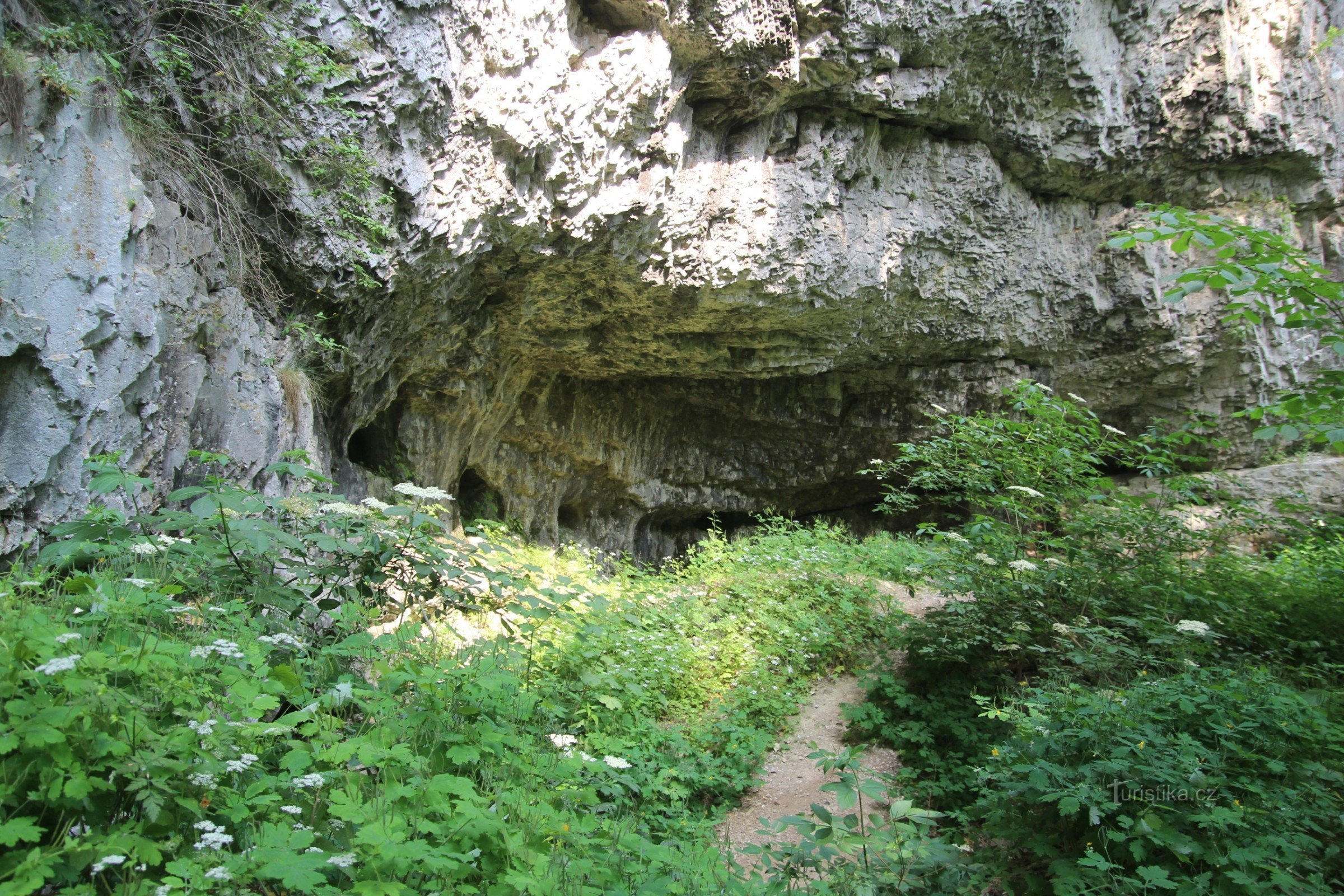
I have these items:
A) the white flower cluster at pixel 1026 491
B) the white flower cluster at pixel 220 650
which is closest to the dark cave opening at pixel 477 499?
the white flower cluster at pixel 1026 491

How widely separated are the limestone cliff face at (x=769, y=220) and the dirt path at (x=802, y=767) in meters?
3.94

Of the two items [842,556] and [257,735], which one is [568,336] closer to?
[842,556]

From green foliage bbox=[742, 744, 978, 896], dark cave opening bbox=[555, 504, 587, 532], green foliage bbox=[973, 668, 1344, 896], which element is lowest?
dark cave opening bbox=[555, 504, 587, 532]

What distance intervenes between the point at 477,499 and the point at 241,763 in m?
8.39

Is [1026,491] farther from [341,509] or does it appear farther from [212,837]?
[212,837]

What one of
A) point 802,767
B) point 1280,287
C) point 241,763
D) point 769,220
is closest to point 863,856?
point 802,767

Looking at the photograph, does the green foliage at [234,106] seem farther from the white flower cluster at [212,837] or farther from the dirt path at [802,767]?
the dirt path at [802,767]

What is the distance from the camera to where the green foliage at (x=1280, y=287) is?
3162 millimetres

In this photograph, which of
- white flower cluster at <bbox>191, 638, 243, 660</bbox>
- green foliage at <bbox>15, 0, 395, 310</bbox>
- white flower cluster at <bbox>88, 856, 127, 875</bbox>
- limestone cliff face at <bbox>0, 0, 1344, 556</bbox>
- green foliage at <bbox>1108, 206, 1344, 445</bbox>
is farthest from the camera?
limestone cliff face at <bbox>0, 0, 1344, 556</bbox>

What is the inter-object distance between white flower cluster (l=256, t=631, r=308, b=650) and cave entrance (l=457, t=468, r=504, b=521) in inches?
281

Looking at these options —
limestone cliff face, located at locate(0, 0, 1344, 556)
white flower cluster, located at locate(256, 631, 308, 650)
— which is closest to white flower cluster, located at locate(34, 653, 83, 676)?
white flower cluster, located at locate(256, 631, 308, 650)

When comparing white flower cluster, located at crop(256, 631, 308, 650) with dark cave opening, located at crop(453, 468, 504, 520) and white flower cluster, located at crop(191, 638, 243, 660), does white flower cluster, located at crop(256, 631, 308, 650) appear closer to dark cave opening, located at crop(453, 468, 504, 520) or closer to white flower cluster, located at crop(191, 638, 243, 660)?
white flower cluster, located at crop(191, 638, 243, 660)

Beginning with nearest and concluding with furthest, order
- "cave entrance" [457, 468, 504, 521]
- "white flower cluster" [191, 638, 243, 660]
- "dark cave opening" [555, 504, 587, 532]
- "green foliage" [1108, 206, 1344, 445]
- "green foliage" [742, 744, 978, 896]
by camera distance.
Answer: "white flower cluster" [191, 638, 243, 660], "green foliage" [742, 744, 978, 896], "green foliage" [1108, 206, 1344, 445], "cave entrance" [457, 468, 504, 521], "dark cave opening" [555, 504, 587, 532]

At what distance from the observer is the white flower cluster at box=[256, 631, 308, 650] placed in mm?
2514
